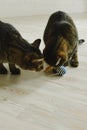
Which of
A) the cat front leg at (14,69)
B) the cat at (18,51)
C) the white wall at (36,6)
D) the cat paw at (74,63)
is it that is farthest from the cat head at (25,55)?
the white wall at (36,6)

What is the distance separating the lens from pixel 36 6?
12.3 ft

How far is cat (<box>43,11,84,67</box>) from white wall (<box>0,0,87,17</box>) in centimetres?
180

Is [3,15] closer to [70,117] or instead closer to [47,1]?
[47,1]

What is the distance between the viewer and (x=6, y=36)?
1.64 metres

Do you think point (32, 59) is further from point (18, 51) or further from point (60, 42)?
point (60, 42)

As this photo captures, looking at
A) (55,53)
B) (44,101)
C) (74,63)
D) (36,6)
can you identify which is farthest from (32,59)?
(36,6)

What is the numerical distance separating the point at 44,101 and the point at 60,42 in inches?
16.4

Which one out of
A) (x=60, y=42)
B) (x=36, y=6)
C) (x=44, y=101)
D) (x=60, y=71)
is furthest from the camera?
(x=36, y=6)

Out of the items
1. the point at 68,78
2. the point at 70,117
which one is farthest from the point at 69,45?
the point at 70,117

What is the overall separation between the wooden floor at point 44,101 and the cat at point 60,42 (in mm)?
167

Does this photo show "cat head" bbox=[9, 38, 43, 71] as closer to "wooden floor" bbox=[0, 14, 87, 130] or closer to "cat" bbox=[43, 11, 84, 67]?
"cat" bbox=[43, 11, 84, 67]

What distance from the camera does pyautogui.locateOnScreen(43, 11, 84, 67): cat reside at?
1.55 metres

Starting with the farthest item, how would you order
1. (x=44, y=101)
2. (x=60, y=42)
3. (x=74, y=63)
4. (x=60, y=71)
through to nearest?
1. (x=74, y=63)
2. (x=60, y=71)
3. (x=60, y=42)
4. (x=44, y=101)

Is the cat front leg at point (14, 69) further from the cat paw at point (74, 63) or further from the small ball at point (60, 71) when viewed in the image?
the cat paw at point (74, 63)
